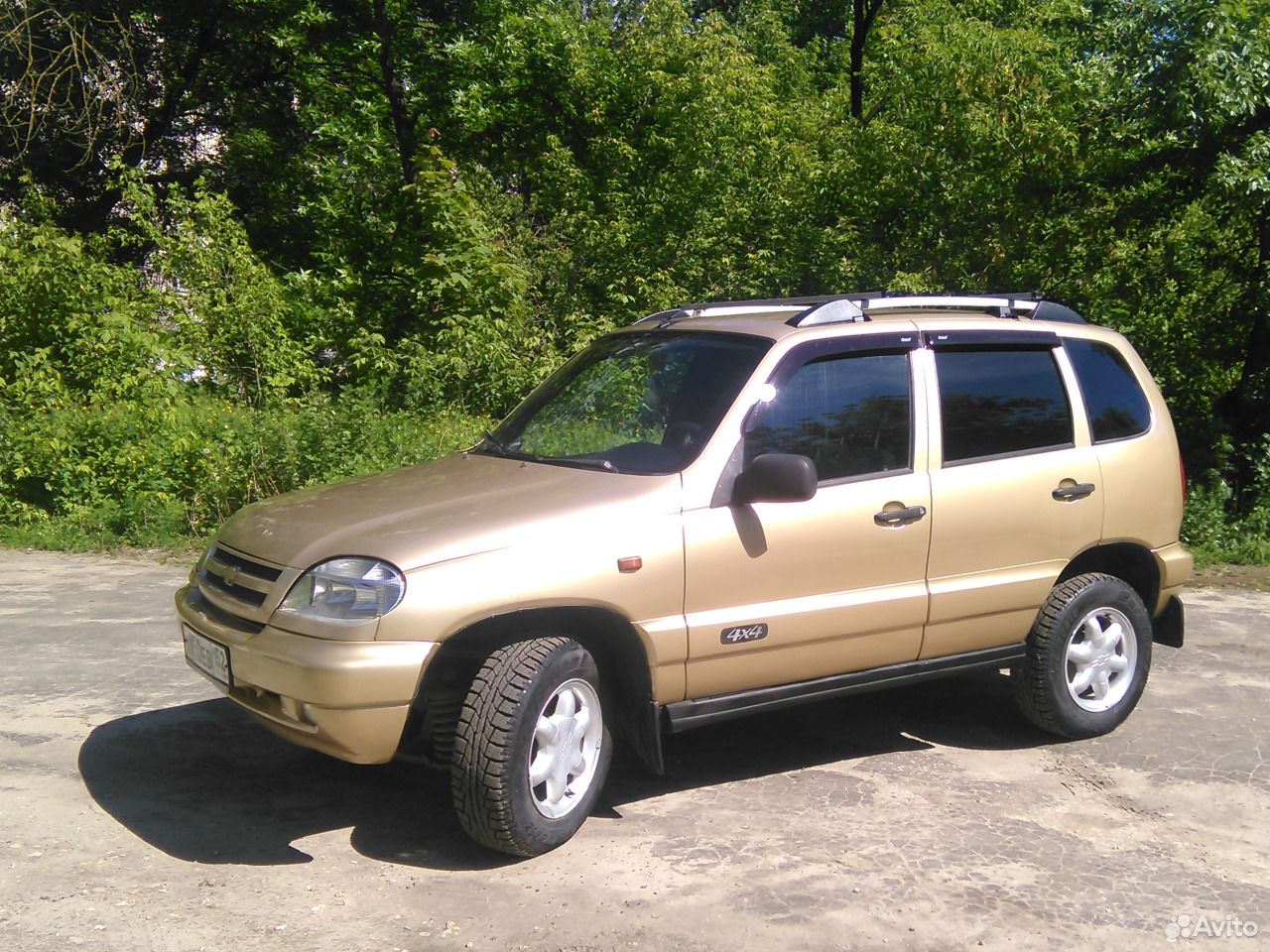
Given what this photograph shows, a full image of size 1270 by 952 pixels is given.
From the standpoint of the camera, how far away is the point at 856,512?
503cm

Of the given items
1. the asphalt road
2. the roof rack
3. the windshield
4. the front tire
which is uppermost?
the roof rack

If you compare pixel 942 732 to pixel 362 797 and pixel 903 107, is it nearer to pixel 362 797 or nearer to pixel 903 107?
pixel 362 797

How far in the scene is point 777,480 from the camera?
15.1 feet

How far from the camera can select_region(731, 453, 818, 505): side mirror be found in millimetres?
4574

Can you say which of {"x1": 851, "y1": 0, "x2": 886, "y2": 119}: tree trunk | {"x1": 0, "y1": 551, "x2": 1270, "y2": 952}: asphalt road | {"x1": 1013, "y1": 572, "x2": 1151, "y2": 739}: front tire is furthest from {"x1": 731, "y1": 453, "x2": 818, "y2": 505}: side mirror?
{"x1": 851, "y1": 0, "x2": 886, "y2": 119}: tree trunk

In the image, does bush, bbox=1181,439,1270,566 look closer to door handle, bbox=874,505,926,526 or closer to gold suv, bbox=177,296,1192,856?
gold suv, bbox=177,296,1192,856

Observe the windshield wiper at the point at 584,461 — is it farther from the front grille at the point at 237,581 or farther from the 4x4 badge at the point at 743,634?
the front grille at the point at 237,581

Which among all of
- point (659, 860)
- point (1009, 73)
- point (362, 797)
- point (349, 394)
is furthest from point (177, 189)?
point (659, 860)

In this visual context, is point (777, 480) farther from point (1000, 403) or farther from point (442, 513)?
point (1000, 403)

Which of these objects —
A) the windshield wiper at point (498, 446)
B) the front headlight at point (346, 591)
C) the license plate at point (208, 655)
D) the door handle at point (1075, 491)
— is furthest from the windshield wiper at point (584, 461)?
the door handle at point (1075, 491)

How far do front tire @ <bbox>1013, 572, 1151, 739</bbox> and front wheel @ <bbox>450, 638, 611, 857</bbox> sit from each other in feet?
7.37

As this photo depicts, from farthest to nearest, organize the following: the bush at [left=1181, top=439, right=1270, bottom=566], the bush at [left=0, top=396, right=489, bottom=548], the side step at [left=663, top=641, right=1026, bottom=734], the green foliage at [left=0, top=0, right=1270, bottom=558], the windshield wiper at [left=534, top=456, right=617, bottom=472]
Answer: the green foliage at [left=0, top=0, right=1270, bottom=558], the bush at [left=0, top=396, right=489, bottom=548], the bush at [left=1181, top=439, right=1270, bottom=566], the windshield wiper at [left=534, top=456, right=617, bottom=472], the side step at [left=663, top=641, right=1026, bottom=734]

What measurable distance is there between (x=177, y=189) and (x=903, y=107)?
766 cm

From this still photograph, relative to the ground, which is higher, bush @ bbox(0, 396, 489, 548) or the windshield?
the windshield
